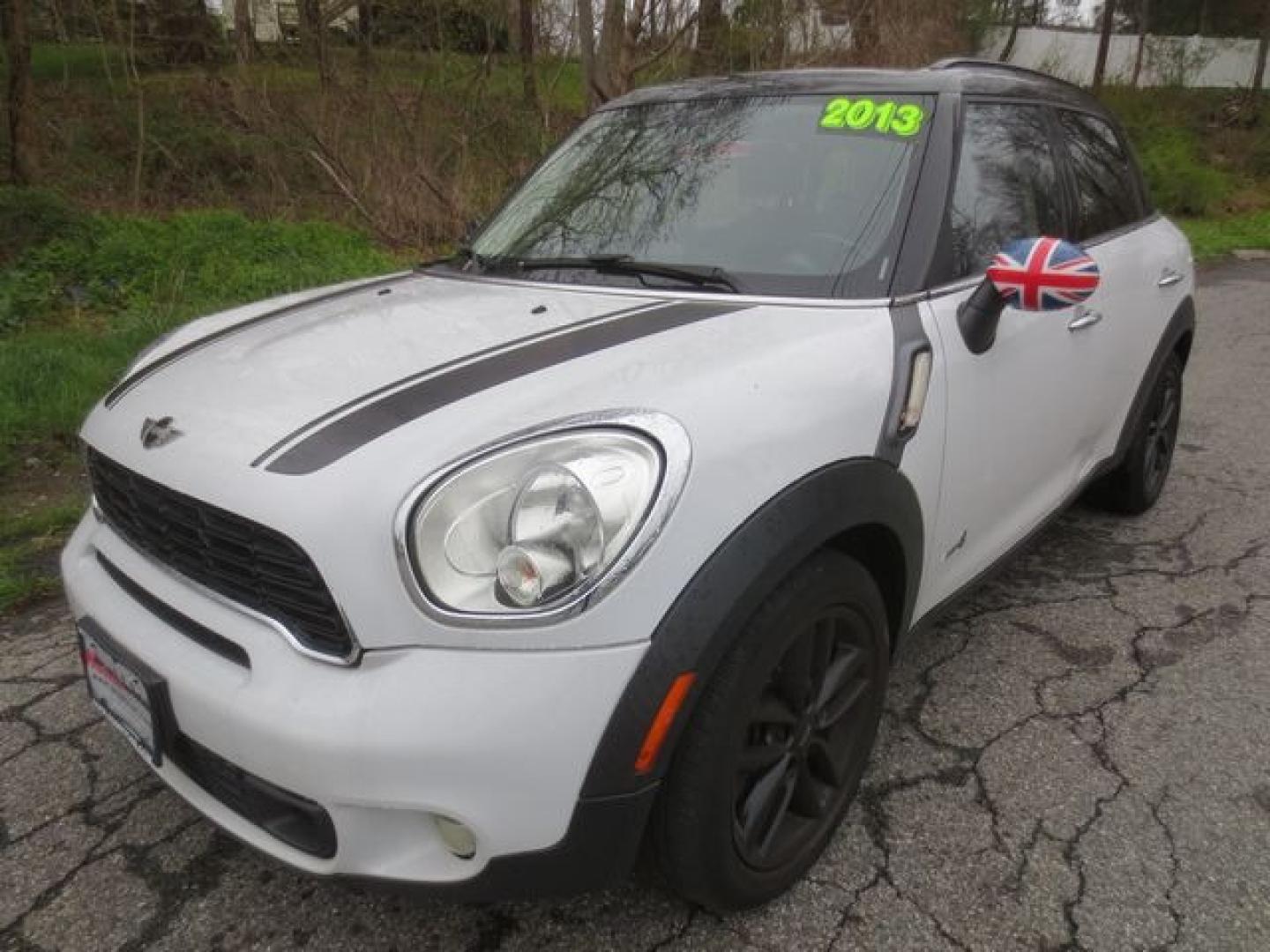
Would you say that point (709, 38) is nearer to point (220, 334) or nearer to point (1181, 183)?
point (220, 334)

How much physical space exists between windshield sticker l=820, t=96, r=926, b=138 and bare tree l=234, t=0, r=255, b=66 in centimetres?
1041

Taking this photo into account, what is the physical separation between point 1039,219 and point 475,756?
223cm

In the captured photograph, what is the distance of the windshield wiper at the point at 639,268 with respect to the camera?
222 cm

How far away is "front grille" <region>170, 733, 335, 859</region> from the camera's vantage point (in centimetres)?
151

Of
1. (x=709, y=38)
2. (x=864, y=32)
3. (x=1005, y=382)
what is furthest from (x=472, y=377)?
(x=864, y=32)

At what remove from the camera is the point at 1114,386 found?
120 inches

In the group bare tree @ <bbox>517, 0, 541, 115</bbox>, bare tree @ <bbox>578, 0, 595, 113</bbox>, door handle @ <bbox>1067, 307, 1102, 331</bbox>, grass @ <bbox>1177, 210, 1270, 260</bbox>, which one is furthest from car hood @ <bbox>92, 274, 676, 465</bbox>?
grass @ <bbox>1177, 210, 1270, 260</bbox>

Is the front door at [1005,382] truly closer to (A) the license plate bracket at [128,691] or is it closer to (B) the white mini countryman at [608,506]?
(B) the white mini countryman at [608,506]

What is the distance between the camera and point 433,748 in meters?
1.38

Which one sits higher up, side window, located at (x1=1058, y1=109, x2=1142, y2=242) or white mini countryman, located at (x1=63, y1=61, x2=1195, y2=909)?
side window, located at (x1=1058, y1=109, x2=1142, y2=242)

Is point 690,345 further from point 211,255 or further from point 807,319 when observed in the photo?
point 211,255

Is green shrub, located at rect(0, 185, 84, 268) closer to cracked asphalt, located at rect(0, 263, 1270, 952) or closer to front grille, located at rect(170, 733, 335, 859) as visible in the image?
cracked asphalt, located at rect(0, 263, 1270, 952)

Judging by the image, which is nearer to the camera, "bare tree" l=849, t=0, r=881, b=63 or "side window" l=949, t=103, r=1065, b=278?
"side window" l=949, t=103, r=1065, b=278

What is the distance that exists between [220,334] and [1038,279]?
1836 millimetres
